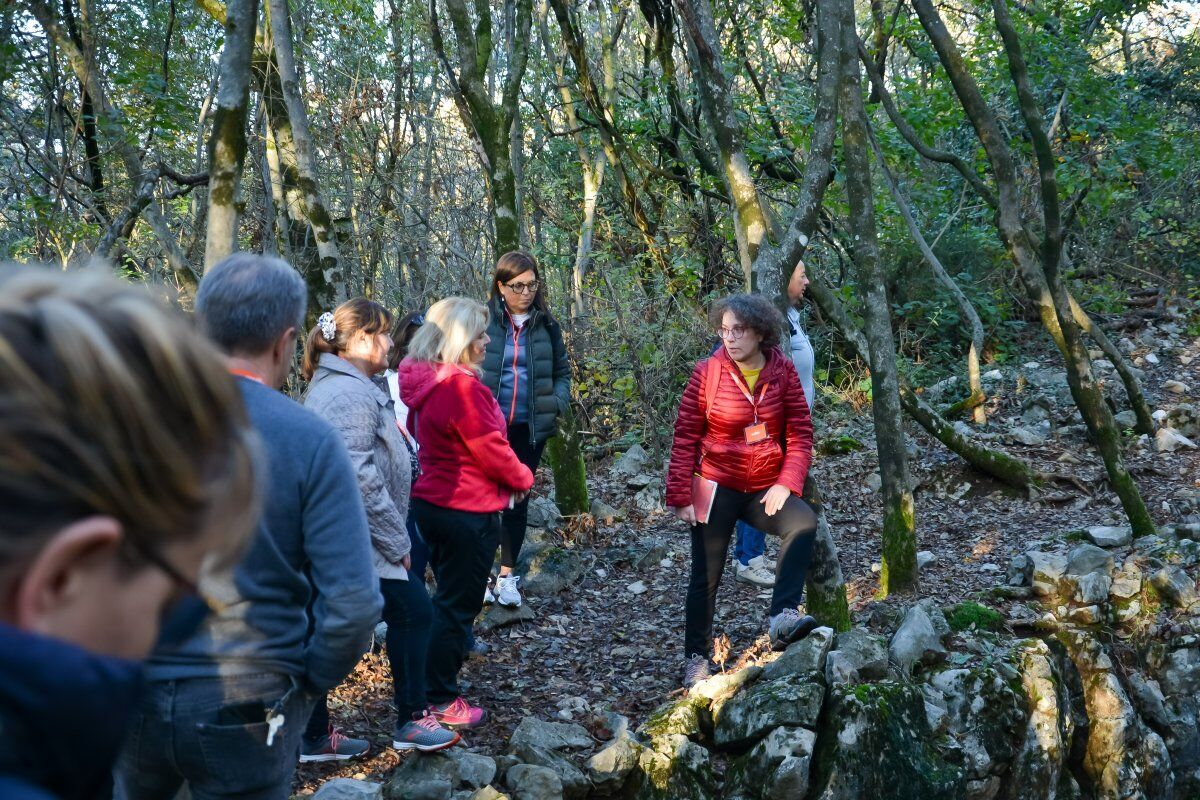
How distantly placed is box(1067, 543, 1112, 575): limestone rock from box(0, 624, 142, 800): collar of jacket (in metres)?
6.73

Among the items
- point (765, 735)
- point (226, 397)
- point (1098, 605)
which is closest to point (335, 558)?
point (226, 397)

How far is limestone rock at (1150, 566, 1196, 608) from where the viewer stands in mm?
6484

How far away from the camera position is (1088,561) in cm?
661

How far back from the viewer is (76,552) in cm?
81

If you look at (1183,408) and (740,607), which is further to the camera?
(1183,408)

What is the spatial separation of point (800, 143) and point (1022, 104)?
3.83 metres

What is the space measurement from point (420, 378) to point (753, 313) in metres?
1.68

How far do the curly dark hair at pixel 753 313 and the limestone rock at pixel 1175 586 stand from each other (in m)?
3.65

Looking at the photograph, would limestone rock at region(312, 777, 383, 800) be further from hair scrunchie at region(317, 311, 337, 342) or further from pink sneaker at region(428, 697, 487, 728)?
hair scrunchie at region(317, 311, 337, 342)

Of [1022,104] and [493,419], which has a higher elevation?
[1022,104]

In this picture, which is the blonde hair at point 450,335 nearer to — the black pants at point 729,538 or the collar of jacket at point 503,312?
the black pants at point 729,538

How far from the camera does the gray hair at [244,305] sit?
7.53 feet

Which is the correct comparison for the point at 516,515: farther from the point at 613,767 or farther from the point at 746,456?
the point at 613,767

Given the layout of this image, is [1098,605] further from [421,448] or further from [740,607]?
[421,448]
